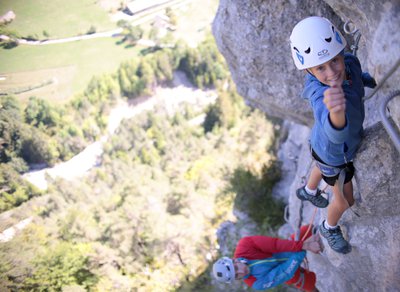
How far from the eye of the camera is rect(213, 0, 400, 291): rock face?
8.25 ft

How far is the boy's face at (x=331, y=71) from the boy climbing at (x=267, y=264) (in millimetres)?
2648

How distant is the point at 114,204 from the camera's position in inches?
755

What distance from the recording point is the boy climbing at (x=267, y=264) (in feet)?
13.3

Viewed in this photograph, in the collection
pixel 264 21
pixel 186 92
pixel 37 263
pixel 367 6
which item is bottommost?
pixel 186 92

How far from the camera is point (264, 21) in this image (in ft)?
16.6

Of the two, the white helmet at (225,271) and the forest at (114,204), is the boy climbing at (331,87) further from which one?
the forest at (114,204)

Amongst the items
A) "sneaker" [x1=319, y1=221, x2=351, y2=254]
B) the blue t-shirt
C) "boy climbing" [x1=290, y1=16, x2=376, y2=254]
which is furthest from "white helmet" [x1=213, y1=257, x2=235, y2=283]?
the blue t-shirt

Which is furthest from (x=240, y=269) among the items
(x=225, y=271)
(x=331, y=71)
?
(x=331, y=71)

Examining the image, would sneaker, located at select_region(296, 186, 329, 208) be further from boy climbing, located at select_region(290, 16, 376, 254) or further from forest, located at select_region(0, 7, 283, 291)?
forest, located at select_region(0, 7, 283, 291)

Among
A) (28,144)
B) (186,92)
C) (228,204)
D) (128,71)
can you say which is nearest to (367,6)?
(28,144)

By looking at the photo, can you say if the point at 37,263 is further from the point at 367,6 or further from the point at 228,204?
the point at 228,204

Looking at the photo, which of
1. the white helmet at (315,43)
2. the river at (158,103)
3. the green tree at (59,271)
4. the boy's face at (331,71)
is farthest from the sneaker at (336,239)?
the river at (158,103)

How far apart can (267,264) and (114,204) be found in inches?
641

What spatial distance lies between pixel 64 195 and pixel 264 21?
1556 centimetres
